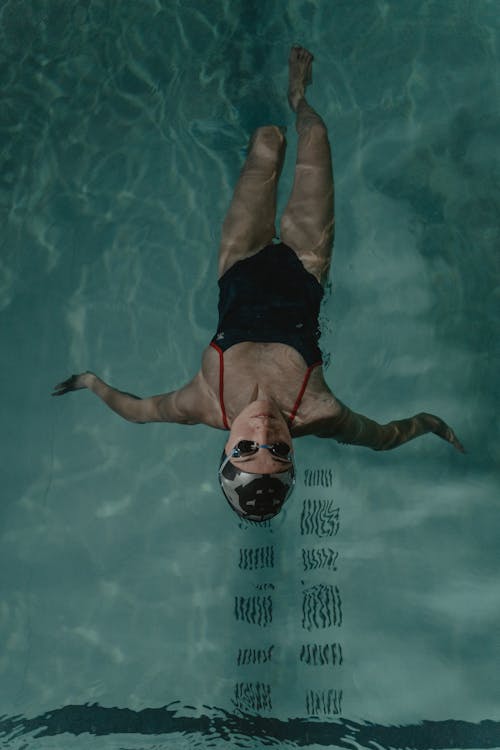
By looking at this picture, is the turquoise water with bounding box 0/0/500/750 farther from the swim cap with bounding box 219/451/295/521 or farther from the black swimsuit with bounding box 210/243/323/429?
the swim cap with bounding box 219/451/295/521

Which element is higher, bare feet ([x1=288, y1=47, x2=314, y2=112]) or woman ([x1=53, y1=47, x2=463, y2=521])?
bare feet ([x1=288, y1=47, x2=314, y2=112])

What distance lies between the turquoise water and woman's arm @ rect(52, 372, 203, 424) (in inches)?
31.7

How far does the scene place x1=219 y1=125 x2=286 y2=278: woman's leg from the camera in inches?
155

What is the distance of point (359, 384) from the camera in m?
5.00

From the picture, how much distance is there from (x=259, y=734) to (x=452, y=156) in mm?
4259

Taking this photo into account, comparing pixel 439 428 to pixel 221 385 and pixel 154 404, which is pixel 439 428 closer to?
pixel 221 385

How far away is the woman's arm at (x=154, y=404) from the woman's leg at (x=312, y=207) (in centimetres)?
97

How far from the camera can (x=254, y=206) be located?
4016 millimetres

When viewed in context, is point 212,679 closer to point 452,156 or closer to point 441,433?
point 441,433

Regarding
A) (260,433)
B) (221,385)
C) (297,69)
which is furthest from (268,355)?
(297,69)

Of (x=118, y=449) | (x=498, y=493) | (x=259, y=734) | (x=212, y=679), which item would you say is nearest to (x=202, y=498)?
(x=118, y=449)

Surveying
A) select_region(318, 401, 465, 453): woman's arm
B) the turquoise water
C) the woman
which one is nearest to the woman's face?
the woman

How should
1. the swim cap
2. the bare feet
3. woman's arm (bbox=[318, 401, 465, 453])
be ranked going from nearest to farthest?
the swim cap
woman's arm (bbox=[318, 401, 465, 453])
the bare feet

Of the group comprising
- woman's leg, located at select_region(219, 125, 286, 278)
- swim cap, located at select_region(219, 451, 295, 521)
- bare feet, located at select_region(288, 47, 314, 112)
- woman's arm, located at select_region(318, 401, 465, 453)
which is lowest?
swim cap, located at select_region(219, 451, 295, 521)
